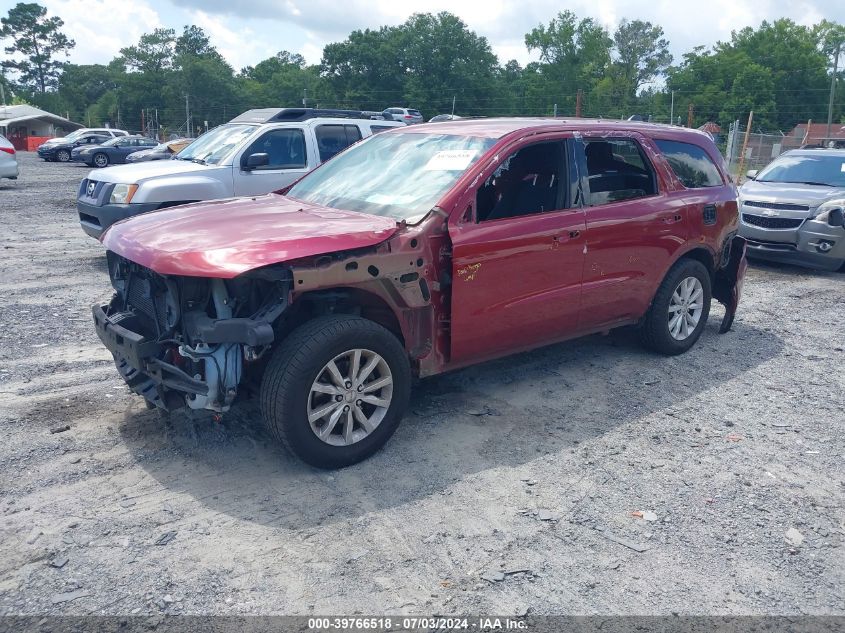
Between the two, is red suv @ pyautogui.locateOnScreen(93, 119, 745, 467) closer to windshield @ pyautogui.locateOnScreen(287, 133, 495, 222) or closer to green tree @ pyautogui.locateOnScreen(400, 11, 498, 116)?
windshield @ pyautogui.locateOnScreen(287, 133, 495, 222)

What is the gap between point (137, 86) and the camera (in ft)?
243

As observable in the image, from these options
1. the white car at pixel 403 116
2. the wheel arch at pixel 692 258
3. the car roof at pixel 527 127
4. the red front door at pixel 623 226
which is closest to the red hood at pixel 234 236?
the car roof at pixel 527 127

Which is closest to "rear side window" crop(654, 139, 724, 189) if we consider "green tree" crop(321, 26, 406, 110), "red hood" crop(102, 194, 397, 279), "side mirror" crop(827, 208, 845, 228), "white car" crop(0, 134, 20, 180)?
"red hood" crop(102, 194, 397, 279)

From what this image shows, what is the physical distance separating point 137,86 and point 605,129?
255ft

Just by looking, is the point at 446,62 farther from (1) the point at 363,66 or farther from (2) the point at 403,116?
(2) the point at 403,116

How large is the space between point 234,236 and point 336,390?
0.99 meters

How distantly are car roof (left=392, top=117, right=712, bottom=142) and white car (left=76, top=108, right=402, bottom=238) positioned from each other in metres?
4.17

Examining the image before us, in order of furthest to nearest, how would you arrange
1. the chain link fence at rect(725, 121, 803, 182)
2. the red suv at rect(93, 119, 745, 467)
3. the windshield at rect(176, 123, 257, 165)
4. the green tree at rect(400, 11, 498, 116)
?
the green tree at rect(400, 11, 498, 116) → the chain link fence at rect(725, 121, 803, 182) → the windshield at rect(176, 123, 257, 165) → the red suv at rect(93, 119, 745, 467)

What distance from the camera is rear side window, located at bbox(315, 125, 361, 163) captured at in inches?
395

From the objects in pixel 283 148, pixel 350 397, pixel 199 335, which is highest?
pixel 283 148

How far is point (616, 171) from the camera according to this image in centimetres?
545

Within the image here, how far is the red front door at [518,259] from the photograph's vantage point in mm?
4426

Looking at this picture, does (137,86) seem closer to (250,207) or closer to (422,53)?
(422,53)

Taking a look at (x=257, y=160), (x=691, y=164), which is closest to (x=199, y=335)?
(x=691, y=164)
